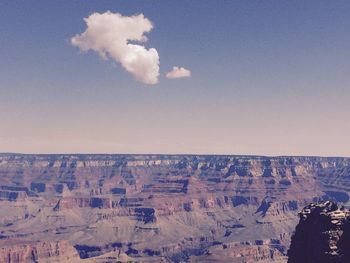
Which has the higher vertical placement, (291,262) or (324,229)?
(324,229)

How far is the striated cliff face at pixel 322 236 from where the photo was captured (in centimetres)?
9964

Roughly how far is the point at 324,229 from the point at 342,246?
592 cm

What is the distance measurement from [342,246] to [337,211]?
9.16 m

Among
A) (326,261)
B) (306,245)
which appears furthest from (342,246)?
(306,245)

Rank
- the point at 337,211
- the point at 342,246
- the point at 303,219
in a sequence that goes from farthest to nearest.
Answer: the point at 303,219
the point at 337,211
the point at 342,246

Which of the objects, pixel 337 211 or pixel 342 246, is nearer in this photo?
pixel 342 246

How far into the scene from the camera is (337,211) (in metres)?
107

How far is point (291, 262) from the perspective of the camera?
114 meters

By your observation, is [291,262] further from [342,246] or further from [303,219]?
[342,246]

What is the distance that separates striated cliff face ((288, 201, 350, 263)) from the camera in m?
99.6

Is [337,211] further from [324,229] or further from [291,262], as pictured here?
[291,262]

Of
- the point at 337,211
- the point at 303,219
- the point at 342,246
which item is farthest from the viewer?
the point at 303,219

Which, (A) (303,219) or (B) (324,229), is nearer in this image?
(B) (324,229)

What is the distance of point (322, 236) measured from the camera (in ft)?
340
